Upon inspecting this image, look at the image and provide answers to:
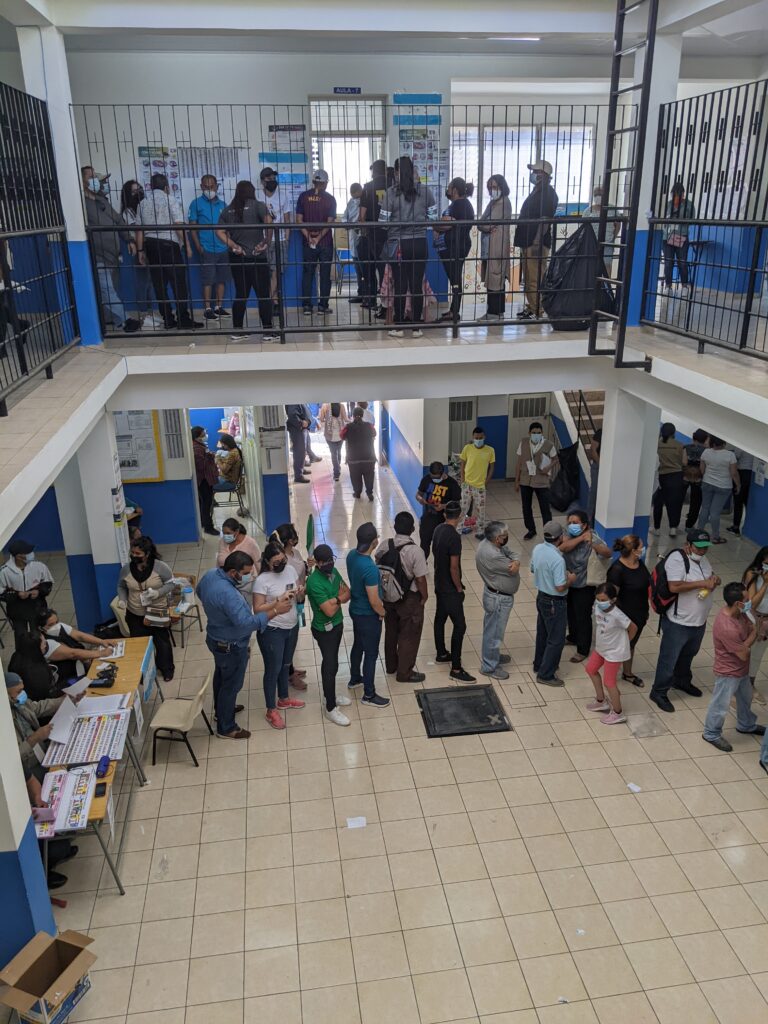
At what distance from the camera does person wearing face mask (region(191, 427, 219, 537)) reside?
34.3 feet

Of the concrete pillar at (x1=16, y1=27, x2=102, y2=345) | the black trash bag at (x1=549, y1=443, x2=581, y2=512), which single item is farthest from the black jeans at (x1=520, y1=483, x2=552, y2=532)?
the concrete pillar at (x1=16, y1=27, x2=102, y2=345)

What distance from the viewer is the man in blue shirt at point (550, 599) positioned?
6574 mm

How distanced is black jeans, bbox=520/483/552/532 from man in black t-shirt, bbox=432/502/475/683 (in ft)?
11.0

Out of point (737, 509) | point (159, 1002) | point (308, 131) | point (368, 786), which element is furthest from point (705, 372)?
point (308, 131)

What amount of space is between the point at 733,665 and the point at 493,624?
198 centimetres

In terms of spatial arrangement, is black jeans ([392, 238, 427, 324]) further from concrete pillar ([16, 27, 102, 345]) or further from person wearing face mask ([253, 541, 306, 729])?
person wearing face mask ([253, 541, 306, 729])

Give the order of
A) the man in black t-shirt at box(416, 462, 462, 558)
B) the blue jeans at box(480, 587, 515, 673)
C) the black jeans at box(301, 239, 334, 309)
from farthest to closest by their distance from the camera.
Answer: the man in black t-shirt at box(416, 462, 462, 558) → the black jeans at box(301, 239, 334, 309) → the blue jeans at box(480, 587, 515, 673)

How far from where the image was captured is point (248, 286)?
7.93m

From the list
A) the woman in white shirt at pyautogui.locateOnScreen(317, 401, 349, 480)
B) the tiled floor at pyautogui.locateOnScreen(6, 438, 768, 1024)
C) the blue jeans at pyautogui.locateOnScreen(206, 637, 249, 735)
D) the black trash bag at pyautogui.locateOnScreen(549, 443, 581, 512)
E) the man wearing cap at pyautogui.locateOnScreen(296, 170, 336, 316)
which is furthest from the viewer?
the woman in white shirt at pyautogui.locateOnScreen(317, 401, 349, 480)

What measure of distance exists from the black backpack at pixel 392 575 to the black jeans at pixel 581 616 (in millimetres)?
1524

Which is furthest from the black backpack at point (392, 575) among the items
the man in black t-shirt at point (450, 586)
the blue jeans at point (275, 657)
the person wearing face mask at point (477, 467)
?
the person wearing face mask at point (477, 467)

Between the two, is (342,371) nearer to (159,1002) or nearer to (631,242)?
(631,242)

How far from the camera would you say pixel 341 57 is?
31.8ft

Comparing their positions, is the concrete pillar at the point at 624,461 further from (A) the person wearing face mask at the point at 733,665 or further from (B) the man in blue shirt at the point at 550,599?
(A) the person wearing face mask at the point at 733,665
